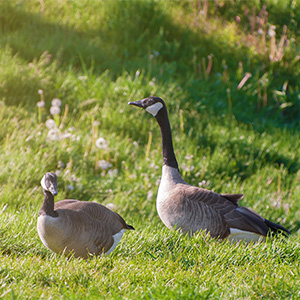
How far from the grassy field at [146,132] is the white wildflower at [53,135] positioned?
0.07ft

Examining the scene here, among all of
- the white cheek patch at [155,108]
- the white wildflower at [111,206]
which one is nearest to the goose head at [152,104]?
the white cheek patch at [155,108]

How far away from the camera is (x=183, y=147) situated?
304 inches

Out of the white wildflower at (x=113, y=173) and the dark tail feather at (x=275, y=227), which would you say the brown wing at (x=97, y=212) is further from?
the white wildflower at (x=113, y=173)

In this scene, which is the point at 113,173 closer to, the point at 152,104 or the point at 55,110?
the point at 55,110

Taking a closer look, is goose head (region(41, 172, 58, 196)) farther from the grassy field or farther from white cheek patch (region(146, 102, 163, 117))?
white cheek patch (region(146, 102, 163, 117))

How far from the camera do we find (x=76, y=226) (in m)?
4.24

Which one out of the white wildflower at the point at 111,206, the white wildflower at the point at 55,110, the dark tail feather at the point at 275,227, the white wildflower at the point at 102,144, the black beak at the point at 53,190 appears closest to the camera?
the black beak at the point at 53,190

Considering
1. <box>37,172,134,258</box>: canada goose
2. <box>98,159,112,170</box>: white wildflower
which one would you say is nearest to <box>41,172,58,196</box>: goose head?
<box>37,172,134,258</box>: canada goose

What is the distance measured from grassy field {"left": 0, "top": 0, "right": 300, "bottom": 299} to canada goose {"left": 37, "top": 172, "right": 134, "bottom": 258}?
0.15 metres

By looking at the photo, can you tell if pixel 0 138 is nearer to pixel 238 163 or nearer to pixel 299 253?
pixel 238 163

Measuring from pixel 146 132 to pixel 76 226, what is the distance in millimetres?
3849

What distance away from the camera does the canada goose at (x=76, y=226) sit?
4121mm

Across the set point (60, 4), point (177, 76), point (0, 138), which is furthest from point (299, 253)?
point (60, 4)

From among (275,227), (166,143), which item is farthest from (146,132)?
(275,227)
